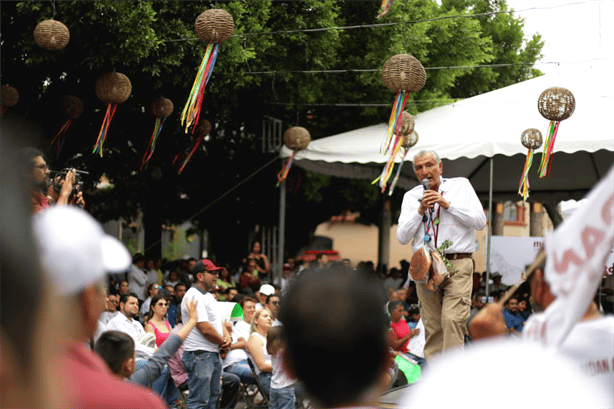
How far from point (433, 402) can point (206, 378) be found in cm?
618

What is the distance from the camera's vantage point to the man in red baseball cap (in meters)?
7.43

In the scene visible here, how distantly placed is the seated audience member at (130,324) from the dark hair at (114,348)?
4154mm

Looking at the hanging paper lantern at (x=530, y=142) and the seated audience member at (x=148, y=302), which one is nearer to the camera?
the seated audience member at (x=148, y=302)

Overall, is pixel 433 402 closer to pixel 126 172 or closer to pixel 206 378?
pixel 206 378

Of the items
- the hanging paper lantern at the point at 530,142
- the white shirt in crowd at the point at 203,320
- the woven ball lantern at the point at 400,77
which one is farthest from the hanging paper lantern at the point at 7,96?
the hanging paper lantern at the point at 530,142

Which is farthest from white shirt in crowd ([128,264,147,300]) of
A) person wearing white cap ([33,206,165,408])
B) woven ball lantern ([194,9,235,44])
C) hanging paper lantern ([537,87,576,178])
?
person wearing white cap ([33,206,165,408])

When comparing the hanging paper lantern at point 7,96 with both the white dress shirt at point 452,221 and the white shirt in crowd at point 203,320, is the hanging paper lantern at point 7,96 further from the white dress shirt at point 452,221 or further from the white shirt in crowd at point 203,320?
the white dress shirt at point 452,221

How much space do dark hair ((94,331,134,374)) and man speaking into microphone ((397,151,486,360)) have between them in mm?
2686

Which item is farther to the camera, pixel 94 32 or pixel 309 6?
pixel 309 6

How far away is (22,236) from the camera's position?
169 centimetres

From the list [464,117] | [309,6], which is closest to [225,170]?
[309,6]

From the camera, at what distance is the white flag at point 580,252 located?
1.68 metres

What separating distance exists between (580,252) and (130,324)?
6683 millimetres

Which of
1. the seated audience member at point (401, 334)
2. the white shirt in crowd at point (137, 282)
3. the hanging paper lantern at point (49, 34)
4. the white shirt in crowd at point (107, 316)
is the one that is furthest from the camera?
the white shirt in crowd at point (137, 282)
